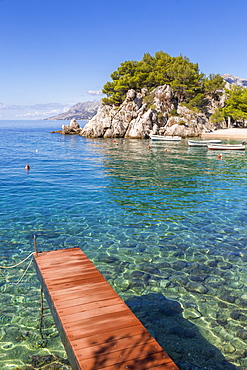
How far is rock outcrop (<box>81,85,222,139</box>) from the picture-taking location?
321ft

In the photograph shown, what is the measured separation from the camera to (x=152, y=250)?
15.2m

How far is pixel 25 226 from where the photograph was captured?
731 inches

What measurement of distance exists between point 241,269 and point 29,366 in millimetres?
10153

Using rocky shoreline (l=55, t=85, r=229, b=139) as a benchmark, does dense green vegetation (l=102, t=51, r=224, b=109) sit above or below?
above

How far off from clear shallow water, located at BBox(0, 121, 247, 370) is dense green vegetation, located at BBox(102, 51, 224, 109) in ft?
297

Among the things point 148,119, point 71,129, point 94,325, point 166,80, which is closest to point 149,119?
point 148,119

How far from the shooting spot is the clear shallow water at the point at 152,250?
9273 mm

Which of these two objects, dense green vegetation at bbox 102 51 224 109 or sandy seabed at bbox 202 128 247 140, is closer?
sandy seabed at bbox 202 128 247 140

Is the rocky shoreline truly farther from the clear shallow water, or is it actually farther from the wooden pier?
the wooden pier

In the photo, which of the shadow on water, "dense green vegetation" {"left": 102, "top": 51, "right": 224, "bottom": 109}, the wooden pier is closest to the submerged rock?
the shadow on water

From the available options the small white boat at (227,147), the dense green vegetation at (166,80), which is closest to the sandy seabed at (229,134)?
the dense green vegetation at (166,80)

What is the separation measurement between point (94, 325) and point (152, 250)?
28.7 ft

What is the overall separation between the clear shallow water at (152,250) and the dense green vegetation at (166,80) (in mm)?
90632

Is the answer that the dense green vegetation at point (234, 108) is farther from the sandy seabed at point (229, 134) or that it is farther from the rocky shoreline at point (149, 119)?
the sandy seabed at point (229, 134)
